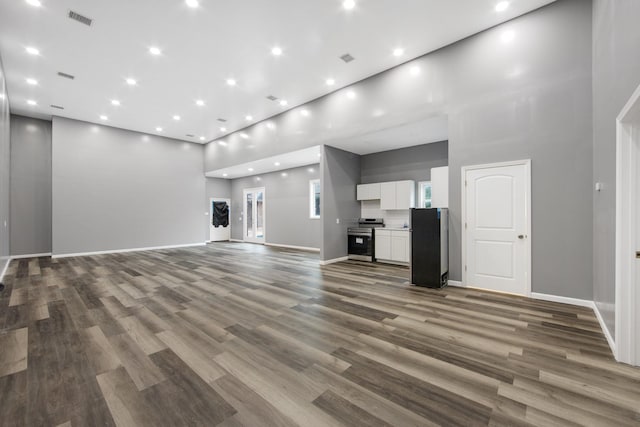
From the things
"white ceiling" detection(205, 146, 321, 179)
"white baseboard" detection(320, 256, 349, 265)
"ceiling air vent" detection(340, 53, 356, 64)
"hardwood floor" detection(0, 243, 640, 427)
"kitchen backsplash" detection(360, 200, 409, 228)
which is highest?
"ceiling air vent" detection(340, 53, 356, 64)

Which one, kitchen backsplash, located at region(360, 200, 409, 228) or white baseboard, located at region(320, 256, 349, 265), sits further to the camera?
kitchen backsplash, located at region(360, 200, 409, 228)

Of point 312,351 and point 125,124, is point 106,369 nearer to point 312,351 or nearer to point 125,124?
point 312,351

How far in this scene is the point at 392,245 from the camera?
6305 mm

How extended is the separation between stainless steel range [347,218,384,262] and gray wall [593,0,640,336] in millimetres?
3945

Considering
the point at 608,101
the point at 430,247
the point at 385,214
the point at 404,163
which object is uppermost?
the point at 404,163

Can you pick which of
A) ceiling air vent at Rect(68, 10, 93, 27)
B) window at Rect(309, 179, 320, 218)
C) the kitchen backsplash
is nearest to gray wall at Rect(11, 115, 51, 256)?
ceiling air vent at Rect(68, 10, 93, 27)

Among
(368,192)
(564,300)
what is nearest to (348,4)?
(368,192)

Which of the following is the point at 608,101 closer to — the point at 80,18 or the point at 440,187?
the point at 440,187

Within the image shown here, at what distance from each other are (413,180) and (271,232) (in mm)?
5728

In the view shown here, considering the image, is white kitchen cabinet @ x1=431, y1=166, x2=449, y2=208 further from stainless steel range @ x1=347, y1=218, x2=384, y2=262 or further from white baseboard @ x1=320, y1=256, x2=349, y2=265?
white baseboard @ x1=320, y1=256, x2=349, y2=265

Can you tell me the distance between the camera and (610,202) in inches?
98.7

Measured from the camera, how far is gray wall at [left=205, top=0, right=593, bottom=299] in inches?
133

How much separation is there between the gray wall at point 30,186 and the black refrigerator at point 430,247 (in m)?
10.1

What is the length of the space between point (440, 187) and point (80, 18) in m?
6.38
